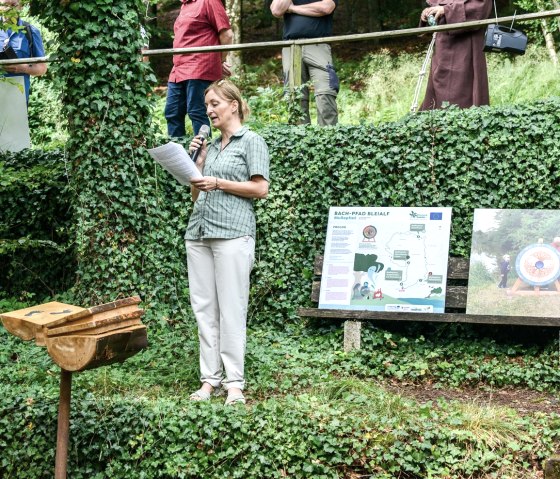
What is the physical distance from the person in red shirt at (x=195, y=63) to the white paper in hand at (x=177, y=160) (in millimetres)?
3221

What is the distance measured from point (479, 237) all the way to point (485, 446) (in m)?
2.65

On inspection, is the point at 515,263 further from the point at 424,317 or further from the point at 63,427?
the point at 63,427

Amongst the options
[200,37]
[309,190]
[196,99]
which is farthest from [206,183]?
[200,37]

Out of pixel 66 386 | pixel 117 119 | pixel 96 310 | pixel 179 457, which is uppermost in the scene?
pixel 117 119

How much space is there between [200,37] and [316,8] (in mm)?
1207

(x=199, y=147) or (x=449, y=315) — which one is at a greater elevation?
(x=199, y=147)

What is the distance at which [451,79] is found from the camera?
899 centimetres

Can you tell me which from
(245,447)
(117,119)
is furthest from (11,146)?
(245,447)

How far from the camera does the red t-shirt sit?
9.20 metres

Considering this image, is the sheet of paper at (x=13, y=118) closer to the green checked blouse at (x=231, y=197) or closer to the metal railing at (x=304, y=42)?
the metal railing at (x=304, y=42)

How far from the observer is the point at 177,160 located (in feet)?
19.4

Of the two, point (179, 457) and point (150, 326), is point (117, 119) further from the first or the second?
point (179, 457)

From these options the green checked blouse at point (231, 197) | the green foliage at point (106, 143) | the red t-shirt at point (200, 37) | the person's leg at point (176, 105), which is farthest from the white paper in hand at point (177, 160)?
the person's leg at point (176, 105)

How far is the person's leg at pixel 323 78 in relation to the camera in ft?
31.1
